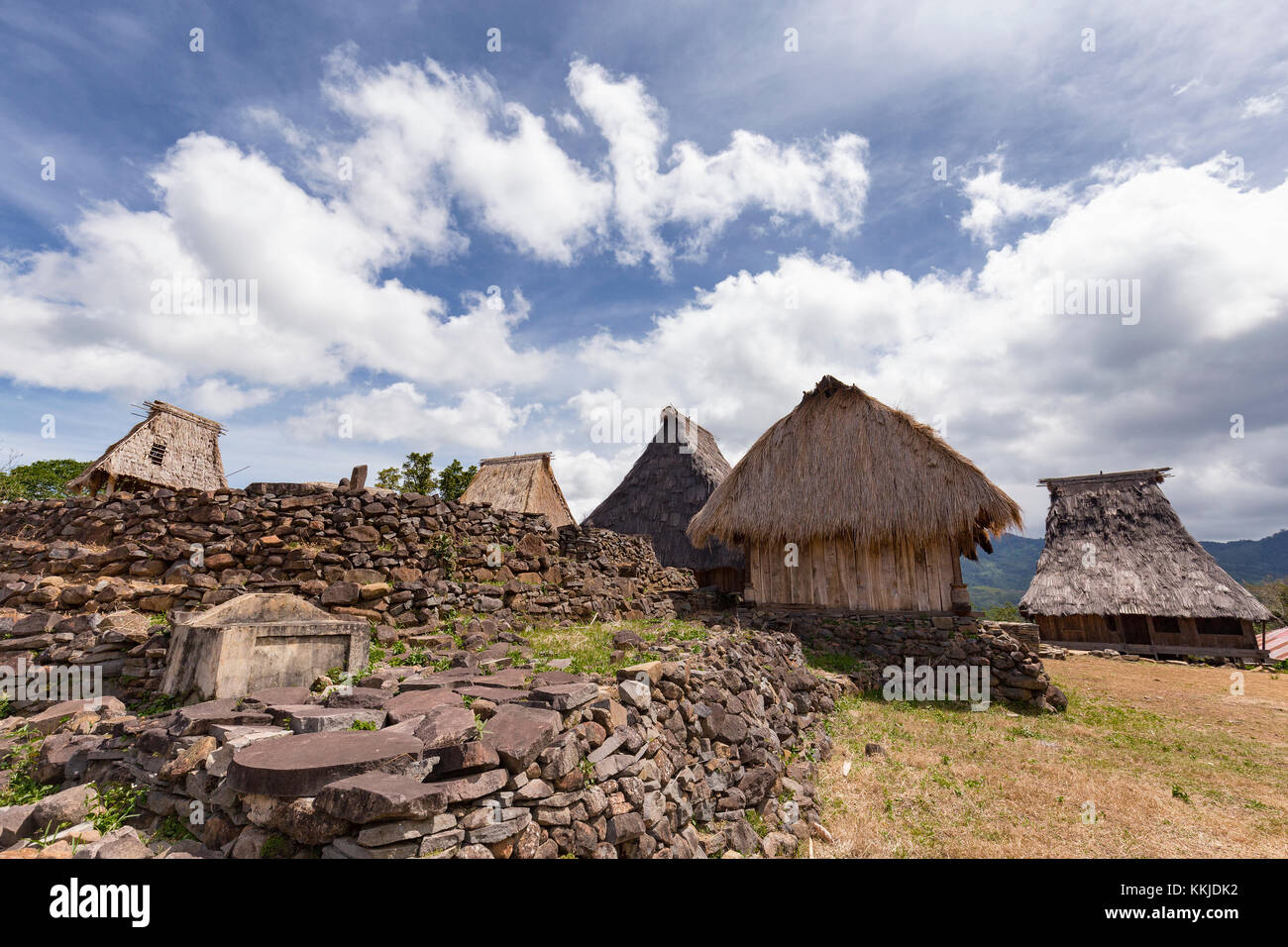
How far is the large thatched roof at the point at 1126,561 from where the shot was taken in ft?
54.5

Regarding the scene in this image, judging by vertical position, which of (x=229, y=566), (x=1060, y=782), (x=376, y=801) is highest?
(x=229, y=566)

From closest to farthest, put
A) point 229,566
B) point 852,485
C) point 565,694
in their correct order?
1. point 565,694
2. point 229,566
3. point 852,485

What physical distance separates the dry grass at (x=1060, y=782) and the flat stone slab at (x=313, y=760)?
156 inches

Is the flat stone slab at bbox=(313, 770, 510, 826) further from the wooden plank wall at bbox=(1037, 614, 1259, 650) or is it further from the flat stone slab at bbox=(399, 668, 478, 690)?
the wooden plank wall at bbox=(1037, 614, 1259, 650)

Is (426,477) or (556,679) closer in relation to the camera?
(556,679)

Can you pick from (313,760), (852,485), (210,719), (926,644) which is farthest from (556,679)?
(852,485)

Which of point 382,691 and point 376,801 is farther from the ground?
point 376,801

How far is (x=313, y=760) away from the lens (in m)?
3.20

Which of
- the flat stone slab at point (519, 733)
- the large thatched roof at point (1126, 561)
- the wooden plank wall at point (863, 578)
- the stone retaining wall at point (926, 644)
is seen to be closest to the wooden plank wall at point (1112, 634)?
the large thatched roof at point (1126, 561)

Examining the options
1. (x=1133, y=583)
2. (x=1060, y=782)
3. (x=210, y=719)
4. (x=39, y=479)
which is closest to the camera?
(x=210, y=719)

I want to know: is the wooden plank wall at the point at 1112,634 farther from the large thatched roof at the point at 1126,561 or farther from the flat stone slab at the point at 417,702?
the flat stone slab at the point at 417,702

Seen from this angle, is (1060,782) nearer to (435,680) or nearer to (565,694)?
(565,694)

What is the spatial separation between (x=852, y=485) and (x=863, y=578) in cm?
211
